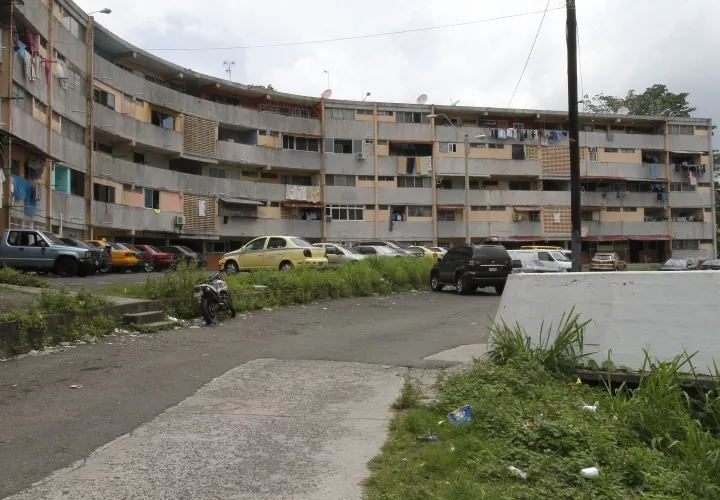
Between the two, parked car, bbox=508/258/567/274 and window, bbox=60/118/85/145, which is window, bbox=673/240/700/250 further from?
window, bbox=60/118/85/145

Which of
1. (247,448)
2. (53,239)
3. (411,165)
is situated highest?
(411,165)

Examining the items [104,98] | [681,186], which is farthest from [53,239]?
[681,186]

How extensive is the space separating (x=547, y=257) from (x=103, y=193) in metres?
25.7

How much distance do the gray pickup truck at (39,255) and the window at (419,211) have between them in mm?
33442

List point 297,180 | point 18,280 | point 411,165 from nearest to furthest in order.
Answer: point 18,280 → point 297,180 → point 411,165

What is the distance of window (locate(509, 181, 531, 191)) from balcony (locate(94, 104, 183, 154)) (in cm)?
2913

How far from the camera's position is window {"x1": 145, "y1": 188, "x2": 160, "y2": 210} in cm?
4097

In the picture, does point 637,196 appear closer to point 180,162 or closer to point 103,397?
point 180,162

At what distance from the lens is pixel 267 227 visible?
4869cm

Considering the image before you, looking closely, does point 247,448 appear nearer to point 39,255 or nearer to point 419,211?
point 39,255

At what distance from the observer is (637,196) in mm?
58000

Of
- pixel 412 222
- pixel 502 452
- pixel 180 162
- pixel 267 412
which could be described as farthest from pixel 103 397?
pixel 412 222

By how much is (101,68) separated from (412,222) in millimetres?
26544

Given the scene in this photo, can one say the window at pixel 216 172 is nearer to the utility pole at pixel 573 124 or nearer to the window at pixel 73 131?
the window at pixel 73 131
